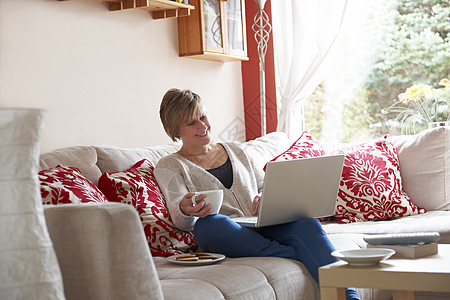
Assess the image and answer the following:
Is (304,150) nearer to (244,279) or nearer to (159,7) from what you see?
(159,7)

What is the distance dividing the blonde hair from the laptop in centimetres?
54

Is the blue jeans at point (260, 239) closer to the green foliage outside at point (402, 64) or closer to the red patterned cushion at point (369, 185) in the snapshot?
the red patterned cushion at point (369, 185)

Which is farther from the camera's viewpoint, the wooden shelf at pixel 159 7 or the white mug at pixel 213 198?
the wooden shelf at pixel 159 7

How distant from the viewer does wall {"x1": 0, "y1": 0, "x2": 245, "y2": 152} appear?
2.75m

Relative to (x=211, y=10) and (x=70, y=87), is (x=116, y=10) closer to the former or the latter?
(x=70, y=87)

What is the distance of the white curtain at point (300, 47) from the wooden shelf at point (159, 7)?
0.88 m

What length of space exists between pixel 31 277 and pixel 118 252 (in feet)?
0.85

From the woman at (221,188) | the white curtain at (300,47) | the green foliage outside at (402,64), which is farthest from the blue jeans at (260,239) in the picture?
the green foliage outside at (402,64)

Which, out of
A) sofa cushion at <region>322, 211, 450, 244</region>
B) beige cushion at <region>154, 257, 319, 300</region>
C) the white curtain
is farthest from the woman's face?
the white curtain

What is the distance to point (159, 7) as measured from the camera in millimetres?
3402

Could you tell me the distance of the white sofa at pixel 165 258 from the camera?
152 centimetres

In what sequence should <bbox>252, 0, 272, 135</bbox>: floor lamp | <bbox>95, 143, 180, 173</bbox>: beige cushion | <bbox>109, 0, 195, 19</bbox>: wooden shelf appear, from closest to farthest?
<bbox>95, 143, 180, 173</bbox>: beige cushion
<bbox>109, 0, 195, 19</bbox>: wooden shelf
<bbox>252, 0, 272, 135</bbox>: floor lamp

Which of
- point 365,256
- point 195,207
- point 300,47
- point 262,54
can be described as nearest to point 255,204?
point 195,207

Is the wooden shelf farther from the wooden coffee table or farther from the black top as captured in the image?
the wooden coffee table
